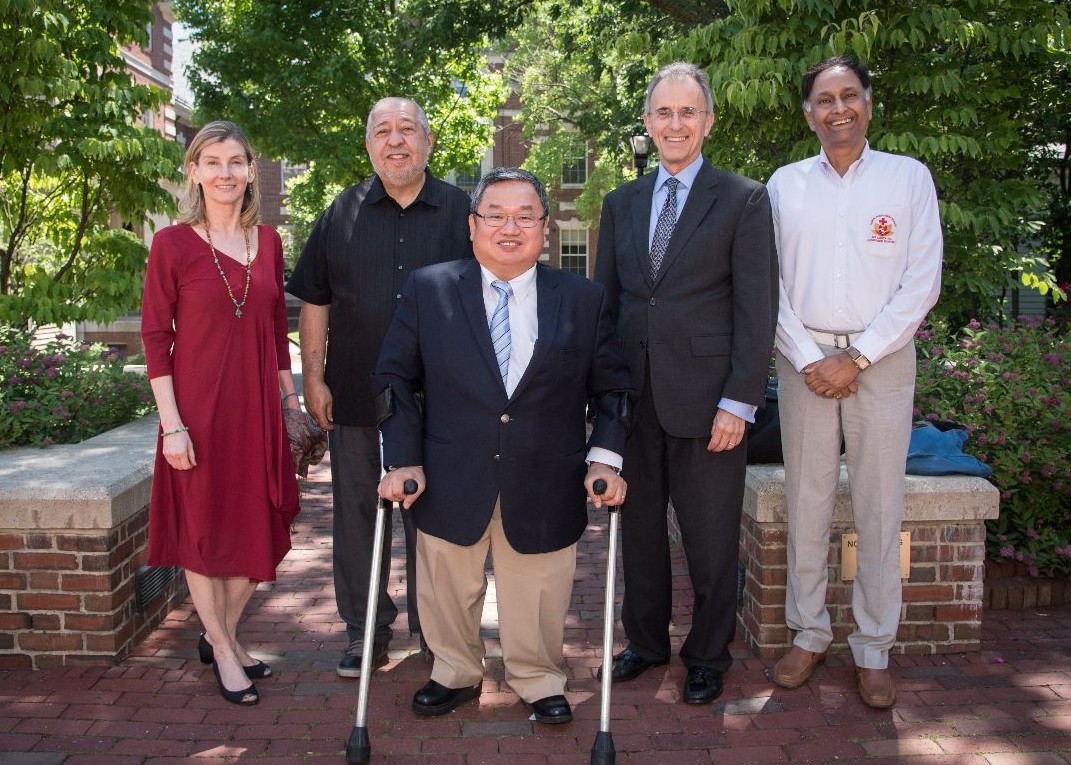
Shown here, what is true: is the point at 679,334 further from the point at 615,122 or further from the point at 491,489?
the point at 615,122

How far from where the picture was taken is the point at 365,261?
167 inches

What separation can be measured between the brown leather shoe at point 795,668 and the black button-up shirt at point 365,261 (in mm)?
1949

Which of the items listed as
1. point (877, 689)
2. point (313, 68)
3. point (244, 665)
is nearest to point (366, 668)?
point (244, 665)

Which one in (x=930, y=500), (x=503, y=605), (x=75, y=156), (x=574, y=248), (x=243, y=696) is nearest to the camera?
(x=503, y=605)

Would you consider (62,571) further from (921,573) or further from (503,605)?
(921,573)

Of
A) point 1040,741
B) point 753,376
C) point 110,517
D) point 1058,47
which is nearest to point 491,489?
point 753,376

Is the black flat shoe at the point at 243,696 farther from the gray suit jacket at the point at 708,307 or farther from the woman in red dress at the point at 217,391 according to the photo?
the gray suit jacket at the point at 708,307

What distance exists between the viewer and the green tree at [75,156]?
308 inches

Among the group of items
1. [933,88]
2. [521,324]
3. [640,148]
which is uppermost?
[640,148]

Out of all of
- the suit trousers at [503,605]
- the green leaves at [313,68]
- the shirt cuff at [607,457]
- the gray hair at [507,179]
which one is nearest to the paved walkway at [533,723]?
the suit trousers at [503,605]

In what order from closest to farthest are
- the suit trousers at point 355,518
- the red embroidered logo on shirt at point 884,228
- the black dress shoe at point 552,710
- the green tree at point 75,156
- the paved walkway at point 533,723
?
the paved walkway at point 533,723, the black dress shoe at point 552,710, the red embroidered logo on shirt at point 884,228, the suit trousers at point 355,518, the green tree at point 75,156

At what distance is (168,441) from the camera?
3.90 m

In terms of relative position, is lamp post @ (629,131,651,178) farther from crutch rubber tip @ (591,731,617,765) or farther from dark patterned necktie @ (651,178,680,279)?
crutch rubber tip @ (591,731,617,765)

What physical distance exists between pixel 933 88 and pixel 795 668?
4.83 meters
